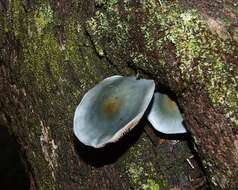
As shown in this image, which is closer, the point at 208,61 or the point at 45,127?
the point at 208,61

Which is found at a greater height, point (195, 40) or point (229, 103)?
point (195, 40)

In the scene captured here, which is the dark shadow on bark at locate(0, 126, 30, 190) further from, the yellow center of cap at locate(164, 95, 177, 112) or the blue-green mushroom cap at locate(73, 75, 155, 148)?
the yellow center of cap at locate(164, 95, 177, 112)

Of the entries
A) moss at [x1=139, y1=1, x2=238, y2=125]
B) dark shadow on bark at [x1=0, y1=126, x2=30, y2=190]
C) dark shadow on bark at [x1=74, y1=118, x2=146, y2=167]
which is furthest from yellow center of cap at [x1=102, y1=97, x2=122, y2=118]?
dark shadow on bark at [x1=0, y1=126, x2=30, y2=190]

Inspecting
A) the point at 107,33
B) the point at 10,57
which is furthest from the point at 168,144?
the point at 10,57

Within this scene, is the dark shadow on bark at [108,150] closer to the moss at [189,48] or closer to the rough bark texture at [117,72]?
the rough bark texture at [117,72]

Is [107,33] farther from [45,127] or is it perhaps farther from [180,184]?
[180,184]

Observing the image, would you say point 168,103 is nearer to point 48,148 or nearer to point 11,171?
point 48,148

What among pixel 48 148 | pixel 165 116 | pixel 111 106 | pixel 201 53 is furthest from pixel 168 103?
pixel 48 148
